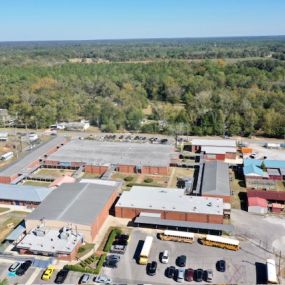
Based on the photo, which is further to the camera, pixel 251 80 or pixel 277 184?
pixel 251 80

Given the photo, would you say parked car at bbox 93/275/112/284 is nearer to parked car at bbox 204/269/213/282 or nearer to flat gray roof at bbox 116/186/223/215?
parked car at bbox 204/269/213/282

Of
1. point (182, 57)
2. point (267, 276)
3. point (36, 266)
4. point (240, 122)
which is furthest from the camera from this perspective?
point (182, 57)

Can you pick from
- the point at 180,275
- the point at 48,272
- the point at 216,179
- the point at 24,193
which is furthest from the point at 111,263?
the point at 216,179

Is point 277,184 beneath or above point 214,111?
beneath

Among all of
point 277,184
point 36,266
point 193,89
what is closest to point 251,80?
point 193,89

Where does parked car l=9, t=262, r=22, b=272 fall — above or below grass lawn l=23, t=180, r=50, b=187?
above

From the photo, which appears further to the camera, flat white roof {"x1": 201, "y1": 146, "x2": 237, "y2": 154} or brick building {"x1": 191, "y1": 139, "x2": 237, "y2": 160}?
flat white roof {"x1": 201, "y1": 146, "x2": 237, "y2": 154}

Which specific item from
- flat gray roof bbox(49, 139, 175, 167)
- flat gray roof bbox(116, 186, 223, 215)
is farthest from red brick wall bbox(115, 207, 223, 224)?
flat gray roof bbox(49, 139, 175, 167)

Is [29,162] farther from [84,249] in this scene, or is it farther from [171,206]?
[171,206]

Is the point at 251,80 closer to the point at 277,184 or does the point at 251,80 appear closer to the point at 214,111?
the point at 214,111
